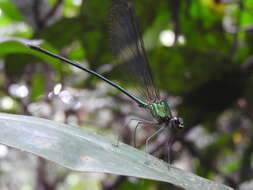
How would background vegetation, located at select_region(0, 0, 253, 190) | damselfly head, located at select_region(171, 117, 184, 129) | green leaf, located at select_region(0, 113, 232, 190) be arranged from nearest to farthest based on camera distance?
green leaf, located at select_region(0, 113, 232, 190), damselfly head, located at select_region(171, 117, 184, 129), background vegetation, located at select_region(0, 0, 253, 190)

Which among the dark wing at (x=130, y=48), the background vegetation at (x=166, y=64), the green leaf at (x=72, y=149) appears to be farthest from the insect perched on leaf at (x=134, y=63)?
the green leaf at (x=72, y=149)

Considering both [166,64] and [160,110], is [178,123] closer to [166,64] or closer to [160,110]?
[160,110]

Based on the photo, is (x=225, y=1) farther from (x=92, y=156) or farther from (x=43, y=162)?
(x=92, y=156)

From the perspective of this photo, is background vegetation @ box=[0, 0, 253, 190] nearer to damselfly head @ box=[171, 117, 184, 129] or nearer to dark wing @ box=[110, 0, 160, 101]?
dark wing @ box=[110, 0, 160, 101]

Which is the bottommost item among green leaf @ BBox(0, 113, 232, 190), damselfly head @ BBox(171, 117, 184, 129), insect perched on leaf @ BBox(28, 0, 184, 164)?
green leaf @ BBox(0, 113, 232, 190)

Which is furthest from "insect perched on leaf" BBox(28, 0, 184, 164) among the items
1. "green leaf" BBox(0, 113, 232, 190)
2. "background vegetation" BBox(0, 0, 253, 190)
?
"green leaf" BBox(0, 113, 232, 190)

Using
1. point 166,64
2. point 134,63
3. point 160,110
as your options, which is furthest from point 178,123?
point 166,64

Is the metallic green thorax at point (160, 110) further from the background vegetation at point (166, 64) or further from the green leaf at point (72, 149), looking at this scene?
the green leaf at point (72, 149)
